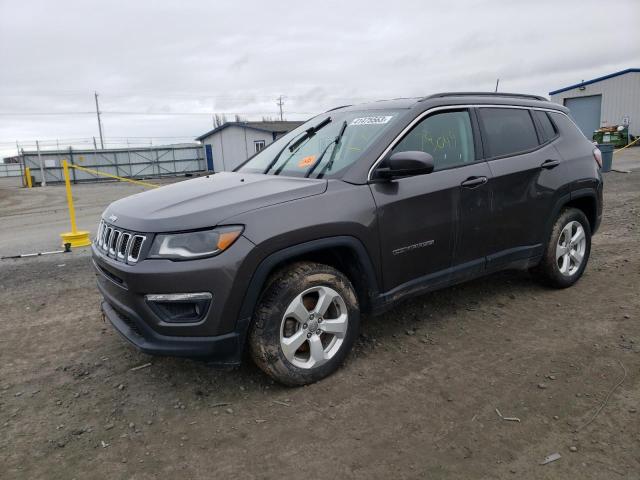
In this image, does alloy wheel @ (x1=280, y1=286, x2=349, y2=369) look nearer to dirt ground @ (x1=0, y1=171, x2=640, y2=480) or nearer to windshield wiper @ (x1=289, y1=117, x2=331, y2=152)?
dirt ground @ (x1=0, y1=171, x2=640, y2=480)

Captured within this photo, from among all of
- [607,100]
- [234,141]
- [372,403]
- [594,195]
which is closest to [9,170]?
[234,141]

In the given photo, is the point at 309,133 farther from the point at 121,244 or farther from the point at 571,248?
the point at 571,248

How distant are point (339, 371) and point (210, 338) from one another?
3.24 ft

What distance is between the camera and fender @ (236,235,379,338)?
9.29ft

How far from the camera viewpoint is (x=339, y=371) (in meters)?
3.34

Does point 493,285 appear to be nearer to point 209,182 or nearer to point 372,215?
point 372,215

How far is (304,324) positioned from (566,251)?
295 cm

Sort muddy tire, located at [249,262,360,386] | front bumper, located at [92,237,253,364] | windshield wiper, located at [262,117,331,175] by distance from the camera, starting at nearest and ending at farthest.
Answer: front bumper, located at [92,237,253,364] → muddy tire, located at [249,262,360,386] → windshield wiper, located at [262,117,331,175]

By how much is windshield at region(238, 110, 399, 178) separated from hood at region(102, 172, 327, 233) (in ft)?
0.74

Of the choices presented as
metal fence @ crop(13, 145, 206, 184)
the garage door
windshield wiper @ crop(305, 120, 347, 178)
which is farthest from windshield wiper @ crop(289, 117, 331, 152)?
the garage door

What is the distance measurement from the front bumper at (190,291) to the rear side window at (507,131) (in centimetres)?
237

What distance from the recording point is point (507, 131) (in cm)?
423

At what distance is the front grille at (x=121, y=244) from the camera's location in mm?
2848

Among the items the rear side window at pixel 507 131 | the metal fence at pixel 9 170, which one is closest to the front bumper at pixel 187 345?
the rear side window at pixel 507 131
